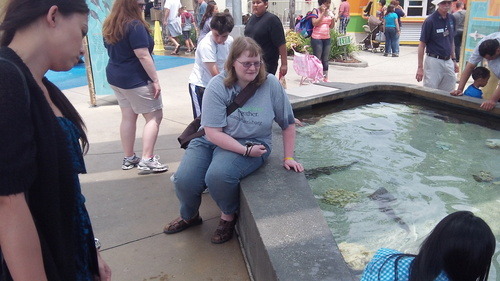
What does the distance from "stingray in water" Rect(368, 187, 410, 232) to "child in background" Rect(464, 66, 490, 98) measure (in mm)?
2927

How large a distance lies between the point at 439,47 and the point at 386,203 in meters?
3.82

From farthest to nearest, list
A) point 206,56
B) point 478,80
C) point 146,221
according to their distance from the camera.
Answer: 1. point 478,80
2. point 206,56
3. point 146,221

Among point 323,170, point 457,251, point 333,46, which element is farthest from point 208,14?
point 333,46

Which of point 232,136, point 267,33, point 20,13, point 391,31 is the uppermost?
point 20,13

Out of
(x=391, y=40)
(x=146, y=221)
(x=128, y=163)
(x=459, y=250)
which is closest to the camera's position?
(x=459, y=250)

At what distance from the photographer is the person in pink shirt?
18.5 m

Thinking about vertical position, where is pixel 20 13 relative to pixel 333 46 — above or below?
above

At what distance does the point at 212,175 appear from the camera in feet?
10.3

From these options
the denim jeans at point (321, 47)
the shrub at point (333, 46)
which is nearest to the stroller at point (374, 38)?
the shrub at point (333, 46)

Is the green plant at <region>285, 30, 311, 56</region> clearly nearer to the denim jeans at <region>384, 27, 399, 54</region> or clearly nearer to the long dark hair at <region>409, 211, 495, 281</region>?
the denim jeans at <region>384, 27, 399, 54</region>

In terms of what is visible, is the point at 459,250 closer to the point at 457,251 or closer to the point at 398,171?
the point at 457,251

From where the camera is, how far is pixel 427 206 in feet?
12.6

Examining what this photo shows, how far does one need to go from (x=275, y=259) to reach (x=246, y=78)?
61.4 inches

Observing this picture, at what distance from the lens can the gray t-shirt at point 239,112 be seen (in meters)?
3.34
